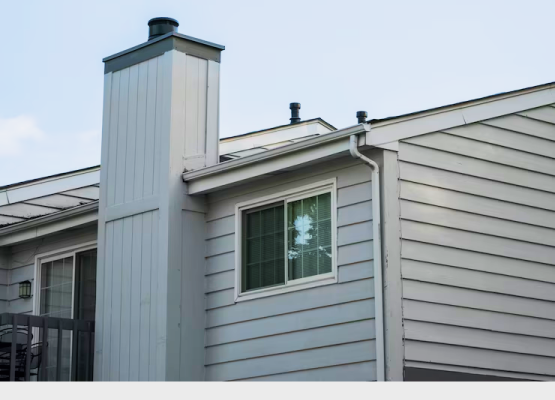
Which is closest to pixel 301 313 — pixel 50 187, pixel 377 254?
pixel 377 254

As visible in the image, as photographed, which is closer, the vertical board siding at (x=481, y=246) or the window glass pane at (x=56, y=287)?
the vertical board siding at (x=481, y=246)

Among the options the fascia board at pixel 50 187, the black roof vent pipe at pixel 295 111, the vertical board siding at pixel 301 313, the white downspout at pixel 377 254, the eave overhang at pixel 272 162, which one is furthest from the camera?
the black roof vent pipe at pixel 295 111

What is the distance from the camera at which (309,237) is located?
9.47m

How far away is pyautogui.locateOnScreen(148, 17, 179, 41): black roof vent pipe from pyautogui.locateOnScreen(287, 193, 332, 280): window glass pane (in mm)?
2933

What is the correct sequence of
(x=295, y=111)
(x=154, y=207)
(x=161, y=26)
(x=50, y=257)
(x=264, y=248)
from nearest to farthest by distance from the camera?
(x=264, y=248)
(x=154, y=207)
(x=161, y=26)
(x=50, y=257)
(x=295, y=111)

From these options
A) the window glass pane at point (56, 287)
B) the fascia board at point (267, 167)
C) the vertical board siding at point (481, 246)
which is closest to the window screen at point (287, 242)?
the fascia board at point (267, 167)

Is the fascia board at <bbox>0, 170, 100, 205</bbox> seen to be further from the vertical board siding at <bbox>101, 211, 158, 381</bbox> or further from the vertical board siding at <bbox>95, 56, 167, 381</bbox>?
the vertical board siding at <bbox>101, 211, 158, 381</bbox>

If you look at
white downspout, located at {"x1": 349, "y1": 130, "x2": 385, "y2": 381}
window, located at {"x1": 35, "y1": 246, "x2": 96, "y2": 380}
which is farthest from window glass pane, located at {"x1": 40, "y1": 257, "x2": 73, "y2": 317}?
white downspout, located at {"x1": 349, "y1": 130, "x2": 385, "y2": 381}

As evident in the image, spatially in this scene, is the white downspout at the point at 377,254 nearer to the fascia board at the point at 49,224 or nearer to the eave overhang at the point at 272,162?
the eave overhang at the point at 272,162

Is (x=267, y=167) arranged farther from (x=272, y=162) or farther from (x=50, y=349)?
(x=50, y=349)

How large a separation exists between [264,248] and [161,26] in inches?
124

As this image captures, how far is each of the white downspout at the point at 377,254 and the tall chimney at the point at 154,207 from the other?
231cm

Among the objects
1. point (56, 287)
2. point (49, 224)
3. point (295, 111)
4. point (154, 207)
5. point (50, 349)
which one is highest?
point (295, 111)

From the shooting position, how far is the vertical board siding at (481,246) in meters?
8.98
